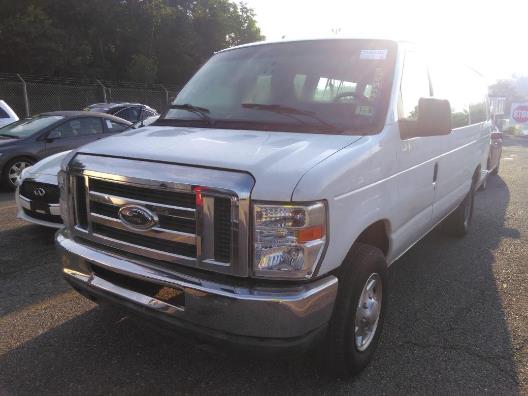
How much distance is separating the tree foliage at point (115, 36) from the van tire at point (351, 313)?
30.0m

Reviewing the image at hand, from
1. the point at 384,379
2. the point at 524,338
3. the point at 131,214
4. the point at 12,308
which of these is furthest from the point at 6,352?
the point at 524,338

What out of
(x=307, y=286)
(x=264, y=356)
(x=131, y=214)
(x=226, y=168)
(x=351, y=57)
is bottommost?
(x=264, y=356)

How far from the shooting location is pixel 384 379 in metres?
2.97

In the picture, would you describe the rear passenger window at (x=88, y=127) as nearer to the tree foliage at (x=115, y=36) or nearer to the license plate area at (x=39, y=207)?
the license plate area at (x=39, y=207)

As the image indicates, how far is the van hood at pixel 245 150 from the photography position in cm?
235

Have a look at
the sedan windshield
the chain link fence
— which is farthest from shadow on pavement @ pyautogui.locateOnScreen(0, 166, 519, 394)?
the chain link fence

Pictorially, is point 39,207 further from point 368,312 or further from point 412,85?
point 412,85

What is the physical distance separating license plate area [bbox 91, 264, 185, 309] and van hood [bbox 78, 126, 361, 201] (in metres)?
0.69

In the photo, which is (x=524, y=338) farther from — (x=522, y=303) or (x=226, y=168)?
(x=226, y=168)

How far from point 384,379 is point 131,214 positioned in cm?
183

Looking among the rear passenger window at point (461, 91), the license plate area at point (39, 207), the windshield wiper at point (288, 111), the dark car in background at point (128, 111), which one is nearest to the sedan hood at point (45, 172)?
the license plate area at point (39, 207)

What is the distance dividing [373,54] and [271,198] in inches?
65.5

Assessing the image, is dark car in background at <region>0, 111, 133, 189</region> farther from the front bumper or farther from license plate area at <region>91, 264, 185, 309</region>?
the front bumper

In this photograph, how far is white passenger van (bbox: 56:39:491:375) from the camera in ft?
7.70
